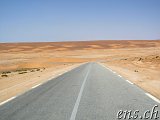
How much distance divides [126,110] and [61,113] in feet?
6.18

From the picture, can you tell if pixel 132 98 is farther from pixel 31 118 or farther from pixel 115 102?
pixel 31 118

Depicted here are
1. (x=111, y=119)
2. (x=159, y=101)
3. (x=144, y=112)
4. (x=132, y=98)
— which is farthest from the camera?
(x=132, y=98)

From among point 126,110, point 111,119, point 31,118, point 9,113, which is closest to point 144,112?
point 126,110

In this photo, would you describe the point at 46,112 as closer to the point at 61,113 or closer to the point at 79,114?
the point at 61,113

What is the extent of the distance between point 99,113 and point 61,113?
1104 mm

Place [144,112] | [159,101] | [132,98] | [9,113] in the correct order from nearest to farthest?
[144,112]
[9,113]
[159,101]
[132,98]

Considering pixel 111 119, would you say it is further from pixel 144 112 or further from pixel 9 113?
pixel 9 113

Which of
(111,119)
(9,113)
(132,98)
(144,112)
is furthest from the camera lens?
(132,98)

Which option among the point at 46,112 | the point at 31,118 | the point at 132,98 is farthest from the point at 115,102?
the point at 31,118

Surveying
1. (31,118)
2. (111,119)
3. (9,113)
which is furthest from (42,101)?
(111,119)

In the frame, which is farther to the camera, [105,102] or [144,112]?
[105,102]

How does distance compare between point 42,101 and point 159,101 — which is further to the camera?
point 42,101

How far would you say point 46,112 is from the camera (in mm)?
8719

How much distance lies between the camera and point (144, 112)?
8.20 metres
